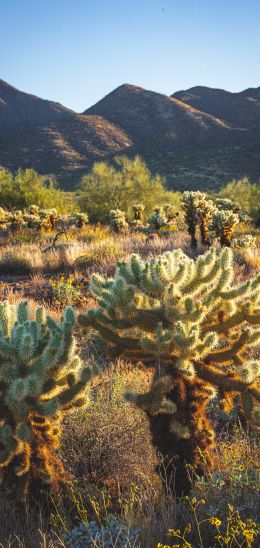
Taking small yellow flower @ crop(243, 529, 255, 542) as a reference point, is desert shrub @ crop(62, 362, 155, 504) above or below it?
below

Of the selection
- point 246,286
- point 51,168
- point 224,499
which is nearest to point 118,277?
point 246,286

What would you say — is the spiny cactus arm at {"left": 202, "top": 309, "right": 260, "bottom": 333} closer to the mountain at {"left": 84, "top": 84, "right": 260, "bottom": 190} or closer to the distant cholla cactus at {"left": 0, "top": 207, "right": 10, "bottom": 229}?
the distant cholla cactus at {"left": 0, "top": 207, "right": 10, "bottom": 229}

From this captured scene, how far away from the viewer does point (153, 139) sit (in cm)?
8088

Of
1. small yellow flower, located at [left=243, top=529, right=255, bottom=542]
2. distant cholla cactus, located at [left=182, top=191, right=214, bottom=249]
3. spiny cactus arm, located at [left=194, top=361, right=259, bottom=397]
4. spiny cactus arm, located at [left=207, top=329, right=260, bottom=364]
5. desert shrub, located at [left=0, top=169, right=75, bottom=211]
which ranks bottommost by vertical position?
small yellow flower, located at [left=243, top=529, right=255, bottom=542]

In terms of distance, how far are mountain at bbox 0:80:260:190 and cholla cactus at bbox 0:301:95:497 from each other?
48554mm

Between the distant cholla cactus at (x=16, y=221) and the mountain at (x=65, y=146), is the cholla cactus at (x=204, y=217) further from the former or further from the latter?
the mountain at (x=65, y=146)

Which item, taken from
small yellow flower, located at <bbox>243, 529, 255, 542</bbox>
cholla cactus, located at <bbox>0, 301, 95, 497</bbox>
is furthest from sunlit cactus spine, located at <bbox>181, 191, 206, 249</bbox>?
small yellow flower, located at <bbox>243, 529, 255, 542</bbox>

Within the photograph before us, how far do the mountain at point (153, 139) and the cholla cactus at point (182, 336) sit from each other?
48.0m

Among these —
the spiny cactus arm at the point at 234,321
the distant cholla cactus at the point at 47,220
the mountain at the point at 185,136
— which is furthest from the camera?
the mountain at the point at 185,136

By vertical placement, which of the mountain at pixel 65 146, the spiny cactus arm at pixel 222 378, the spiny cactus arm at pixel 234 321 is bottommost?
the spiny cactus arm at pixel 222 378

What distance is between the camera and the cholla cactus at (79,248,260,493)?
2783mm

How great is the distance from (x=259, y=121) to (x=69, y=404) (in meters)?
94.8

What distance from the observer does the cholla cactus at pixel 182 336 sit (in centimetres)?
278

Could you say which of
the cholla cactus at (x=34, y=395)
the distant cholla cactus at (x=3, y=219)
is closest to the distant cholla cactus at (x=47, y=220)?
the distant cholla cactus at (x=3, y=219)
